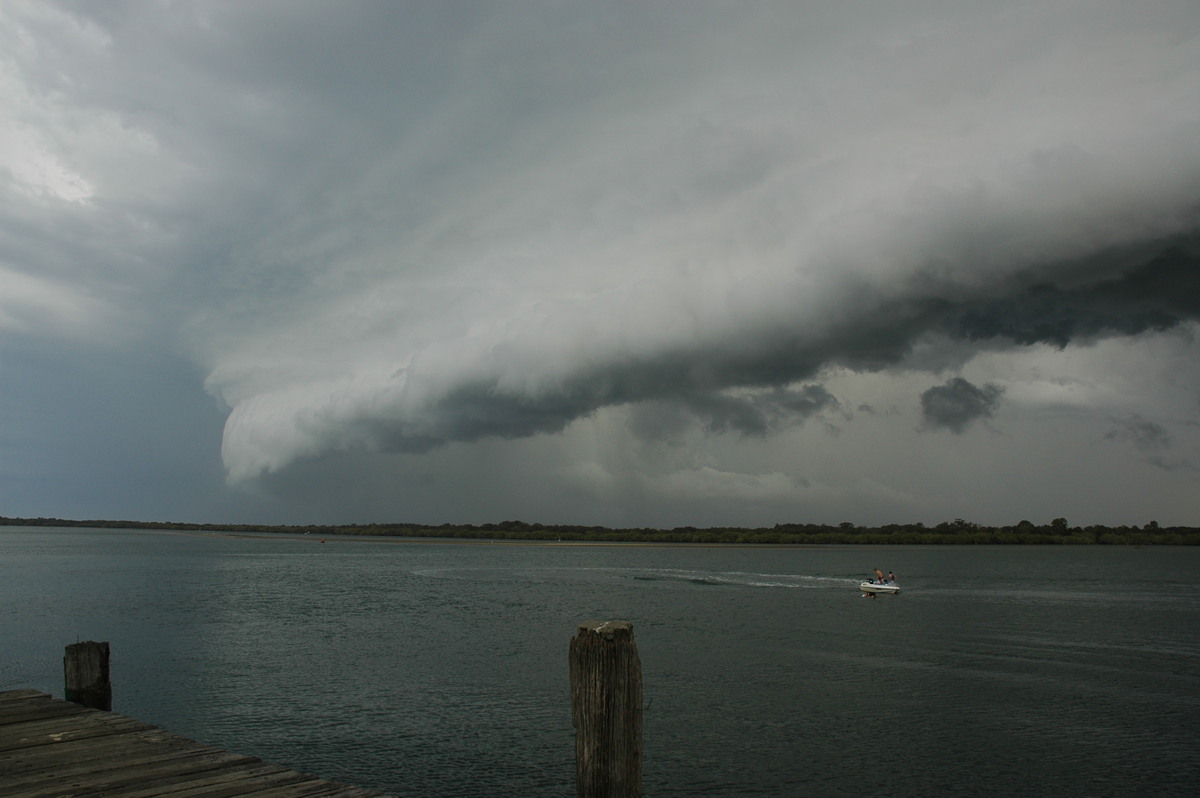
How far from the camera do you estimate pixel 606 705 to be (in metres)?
8.54

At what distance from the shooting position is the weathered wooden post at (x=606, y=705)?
334 inches

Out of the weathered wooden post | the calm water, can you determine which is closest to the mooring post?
the calm water

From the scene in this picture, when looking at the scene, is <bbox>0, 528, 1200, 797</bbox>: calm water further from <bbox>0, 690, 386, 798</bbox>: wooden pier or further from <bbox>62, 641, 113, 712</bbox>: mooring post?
<bbox>0, 690, 386, 798</bbox>: wooden pier

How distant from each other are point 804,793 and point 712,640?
24645 millimetres

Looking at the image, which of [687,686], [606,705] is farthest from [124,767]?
[687,686]

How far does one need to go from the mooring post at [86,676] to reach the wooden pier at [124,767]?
278 centimetres

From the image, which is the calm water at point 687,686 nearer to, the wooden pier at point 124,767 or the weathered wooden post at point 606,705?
the wooden pier at point 124,767

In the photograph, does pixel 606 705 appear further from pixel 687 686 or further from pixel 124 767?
pixel 687 686

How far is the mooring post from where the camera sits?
1555 cm

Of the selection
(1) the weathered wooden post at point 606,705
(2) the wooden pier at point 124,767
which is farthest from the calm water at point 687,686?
(1) the weathered wooden post at point 606,705

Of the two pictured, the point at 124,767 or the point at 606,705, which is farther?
the point at 124,767

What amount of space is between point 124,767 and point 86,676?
705 centimetres

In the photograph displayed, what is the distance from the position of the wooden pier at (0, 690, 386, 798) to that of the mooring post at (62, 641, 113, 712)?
9.13 feet

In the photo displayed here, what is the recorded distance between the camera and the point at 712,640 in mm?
43344
